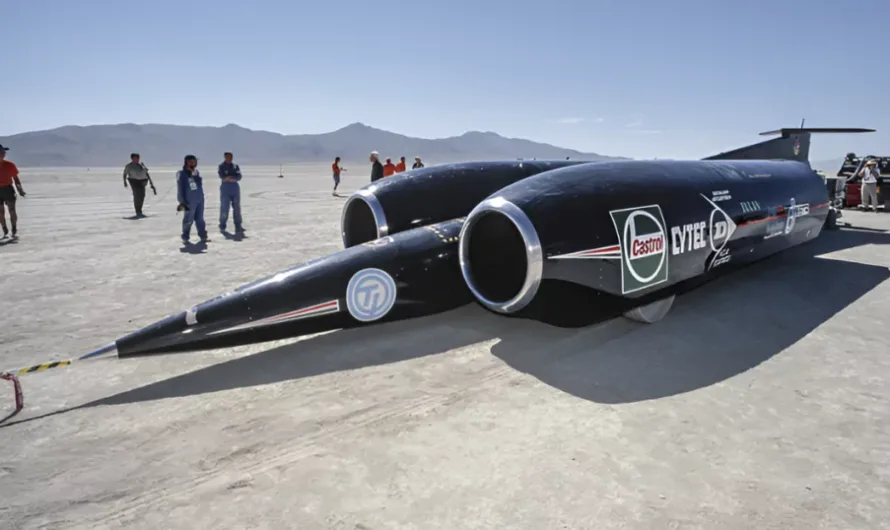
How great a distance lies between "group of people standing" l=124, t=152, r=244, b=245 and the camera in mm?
12125

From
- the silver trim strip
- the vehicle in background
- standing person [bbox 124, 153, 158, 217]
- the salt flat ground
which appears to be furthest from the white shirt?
standing person [bbox 124, 153, 158, 217]

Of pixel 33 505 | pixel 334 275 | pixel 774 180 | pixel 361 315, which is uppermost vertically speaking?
pixel 774 180

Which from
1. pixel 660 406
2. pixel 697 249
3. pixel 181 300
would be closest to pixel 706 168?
pixel 697 249

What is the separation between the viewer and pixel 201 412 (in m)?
4.20

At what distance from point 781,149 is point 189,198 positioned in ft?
46.8

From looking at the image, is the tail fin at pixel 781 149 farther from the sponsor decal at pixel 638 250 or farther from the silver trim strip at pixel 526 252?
the silver trim strip at pixel 526 252

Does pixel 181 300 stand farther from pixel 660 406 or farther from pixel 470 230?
pixel 660 406

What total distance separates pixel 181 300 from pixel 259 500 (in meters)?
5.09

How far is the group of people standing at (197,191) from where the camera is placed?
12125 millimetres

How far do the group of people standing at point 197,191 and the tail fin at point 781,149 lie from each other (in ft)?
38.9

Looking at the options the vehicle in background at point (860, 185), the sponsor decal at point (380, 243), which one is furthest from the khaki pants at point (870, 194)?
the sponsor decal at point (380, 243)

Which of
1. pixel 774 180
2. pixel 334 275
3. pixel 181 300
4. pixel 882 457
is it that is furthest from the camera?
pixel 774 180

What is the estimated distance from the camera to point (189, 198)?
1223 cm

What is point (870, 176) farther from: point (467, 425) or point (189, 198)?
point (189, 198)
